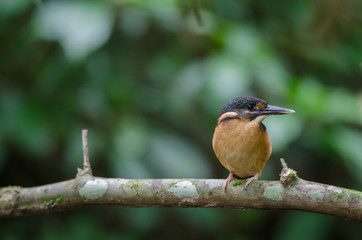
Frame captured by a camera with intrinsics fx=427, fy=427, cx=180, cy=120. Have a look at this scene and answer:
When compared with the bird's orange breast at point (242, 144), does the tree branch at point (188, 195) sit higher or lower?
lower

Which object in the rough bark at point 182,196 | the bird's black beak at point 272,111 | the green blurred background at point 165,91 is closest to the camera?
the rough bark at point 182,196

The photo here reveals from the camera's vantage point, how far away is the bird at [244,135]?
81.2 inches

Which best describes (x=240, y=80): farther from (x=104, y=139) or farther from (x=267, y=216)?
(x=267, y=216)

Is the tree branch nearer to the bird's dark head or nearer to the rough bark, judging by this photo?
the rough bark

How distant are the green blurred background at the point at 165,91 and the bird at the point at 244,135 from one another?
74 cm

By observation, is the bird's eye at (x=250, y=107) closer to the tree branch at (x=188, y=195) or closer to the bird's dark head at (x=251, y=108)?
the bird's dark head at (x=251, y=108)

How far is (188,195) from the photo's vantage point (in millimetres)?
1943

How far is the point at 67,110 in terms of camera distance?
343 centimetres

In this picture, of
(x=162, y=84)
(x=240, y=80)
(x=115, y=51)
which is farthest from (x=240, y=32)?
(x=115, y=51)

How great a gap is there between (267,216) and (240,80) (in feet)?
7.48

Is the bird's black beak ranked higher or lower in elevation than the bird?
higher

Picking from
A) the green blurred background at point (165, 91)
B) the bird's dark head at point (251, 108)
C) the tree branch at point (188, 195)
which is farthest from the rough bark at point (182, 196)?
the green blurred background at point (165, 91)

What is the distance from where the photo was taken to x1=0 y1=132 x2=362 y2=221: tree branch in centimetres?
171

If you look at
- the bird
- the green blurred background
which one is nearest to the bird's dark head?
the bird
